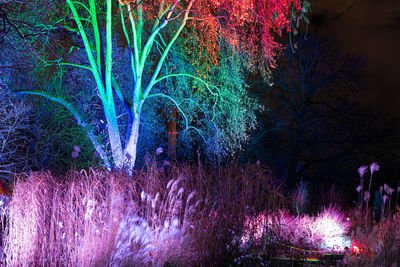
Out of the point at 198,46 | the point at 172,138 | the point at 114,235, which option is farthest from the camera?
the point at 172,138

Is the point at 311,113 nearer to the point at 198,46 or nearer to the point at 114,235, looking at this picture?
the point at 198,46

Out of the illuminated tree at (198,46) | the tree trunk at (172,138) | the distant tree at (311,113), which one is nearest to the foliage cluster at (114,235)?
the illuminated tree at (198,46)

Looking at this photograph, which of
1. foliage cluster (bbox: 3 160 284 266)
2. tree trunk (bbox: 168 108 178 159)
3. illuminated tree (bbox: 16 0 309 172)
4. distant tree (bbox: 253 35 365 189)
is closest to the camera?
foliage cluster (bbox: 3 160 284 266)

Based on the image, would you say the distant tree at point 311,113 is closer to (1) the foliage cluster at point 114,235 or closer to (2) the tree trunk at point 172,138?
(2) the tree trunk at point 172,138

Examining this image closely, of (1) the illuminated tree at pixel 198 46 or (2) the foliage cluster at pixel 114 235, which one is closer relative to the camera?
(2) the foliage cluster at pixel 114 235

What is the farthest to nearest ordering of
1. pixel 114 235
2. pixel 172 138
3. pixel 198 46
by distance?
pixel 172 138 < pixel 198 46 < pixel 114 235

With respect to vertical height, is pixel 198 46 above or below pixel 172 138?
above

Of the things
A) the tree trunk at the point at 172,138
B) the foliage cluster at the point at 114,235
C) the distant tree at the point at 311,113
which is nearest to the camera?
the foliage cluster at the point at 114,235

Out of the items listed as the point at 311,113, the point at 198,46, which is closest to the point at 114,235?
the point at 198,46

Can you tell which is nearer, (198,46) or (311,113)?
(198,46)

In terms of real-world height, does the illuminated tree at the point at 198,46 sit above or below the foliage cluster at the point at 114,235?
above

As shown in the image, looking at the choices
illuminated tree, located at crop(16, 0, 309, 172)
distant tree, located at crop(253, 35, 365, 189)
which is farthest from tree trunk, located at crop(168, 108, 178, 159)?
distant tree, located at crop(253, 35, 365, 189)

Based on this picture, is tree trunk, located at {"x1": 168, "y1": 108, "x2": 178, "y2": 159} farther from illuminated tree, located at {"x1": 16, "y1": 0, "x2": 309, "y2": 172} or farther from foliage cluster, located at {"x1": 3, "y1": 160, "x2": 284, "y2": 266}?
foliage cluster, located at {"x1": 3, "y1": 160, "x2": 284, "y2": 266}

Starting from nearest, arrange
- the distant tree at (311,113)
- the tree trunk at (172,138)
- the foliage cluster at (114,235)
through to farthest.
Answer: the foliage cluster at (114,235)
the tree trunk at (172,138)
the distant tree at (311,113)
